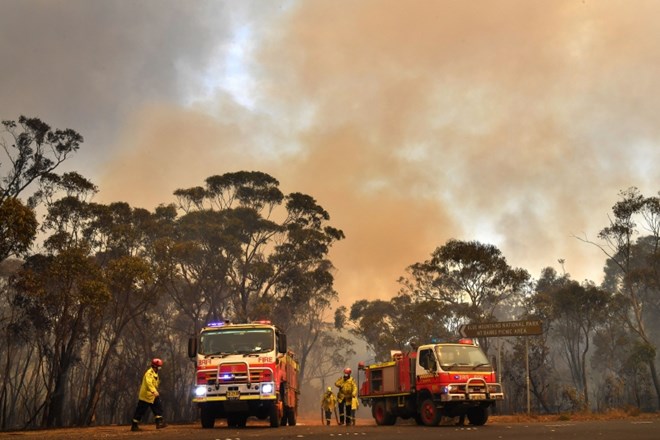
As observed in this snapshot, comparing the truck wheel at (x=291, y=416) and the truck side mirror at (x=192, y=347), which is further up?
the truck side mirror at (x=192, y=347)

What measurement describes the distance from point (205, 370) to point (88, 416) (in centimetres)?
2279

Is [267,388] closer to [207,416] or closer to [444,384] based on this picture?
[207,416]

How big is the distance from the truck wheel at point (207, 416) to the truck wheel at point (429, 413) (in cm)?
652

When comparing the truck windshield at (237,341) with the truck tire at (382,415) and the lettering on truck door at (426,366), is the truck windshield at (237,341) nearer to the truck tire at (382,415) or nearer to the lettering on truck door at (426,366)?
the lettering on truck door at (426,366)

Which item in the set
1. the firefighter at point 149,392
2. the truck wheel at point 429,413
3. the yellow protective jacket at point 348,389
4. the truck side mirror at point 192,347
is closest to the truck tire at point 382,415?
the yellow protective jacket at point 348,389

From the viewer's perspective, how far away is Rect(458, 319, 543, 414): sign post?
24469 mm

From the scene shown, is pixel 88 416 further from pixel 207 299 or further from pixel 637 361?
pixel 637 361

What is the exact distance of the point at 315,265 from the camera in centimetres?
5191

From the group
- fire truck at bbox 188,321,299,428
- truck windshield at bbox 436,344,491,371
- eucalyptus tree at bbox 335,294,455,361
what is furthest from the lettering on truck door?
eucalyptus tree at bbox 335,294,455,361

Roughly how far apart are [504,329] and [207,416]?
12267 millimetres

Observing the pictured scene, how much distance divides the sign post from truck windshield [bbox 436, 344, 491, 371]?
410cm

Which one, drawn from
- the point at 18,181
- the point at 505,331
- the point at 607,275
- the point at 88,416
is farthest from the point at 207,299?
the point at 607,275

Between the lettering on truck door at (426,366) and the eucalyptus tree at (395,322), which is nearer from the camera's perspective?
the lettering on truck door at (426,366)

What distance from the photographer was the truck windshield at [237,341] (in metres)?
18.5
